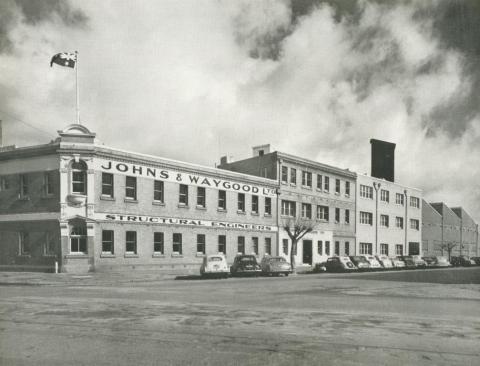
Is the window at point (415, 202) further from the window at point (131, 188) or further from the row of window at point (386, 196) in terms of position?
the window at point (131, 188)

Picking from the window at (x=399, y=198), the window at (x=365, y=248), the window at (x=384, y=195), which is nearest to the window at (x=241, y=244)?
the window at (x=365, y=248)

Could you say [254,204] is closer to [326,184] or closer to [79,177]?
[326,184]

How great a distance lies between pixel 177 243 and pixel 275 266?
749 centimetres

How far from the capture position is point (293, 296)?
55.7 feet

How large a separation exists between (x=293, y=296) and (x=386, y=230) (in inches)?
1756

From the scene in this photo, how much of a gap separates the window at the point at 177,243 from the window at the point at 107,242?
16.9ft

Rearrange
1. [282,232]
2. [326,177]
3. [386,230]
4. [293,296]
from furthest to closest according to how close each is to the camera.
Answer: [386,230], [326,177], [282,232], [293,296]

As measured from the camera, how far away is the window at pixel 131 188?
106 feet

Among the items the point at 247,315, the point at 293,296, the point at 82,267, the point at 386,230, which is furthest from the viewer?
the point at 386,230

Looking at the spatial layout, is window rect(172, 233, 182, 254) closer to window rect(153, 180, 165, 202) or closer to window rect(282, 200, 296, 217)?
window rect(153, 180, 165, 202)

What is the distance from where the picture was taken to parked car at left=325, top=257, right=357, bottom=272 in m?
39.2

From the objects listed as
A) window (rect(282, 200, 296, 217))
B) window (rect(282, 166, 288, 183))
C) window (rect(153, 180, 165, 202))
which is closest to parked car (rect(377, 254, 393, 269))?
window (rect(282, 200, 296, 217))

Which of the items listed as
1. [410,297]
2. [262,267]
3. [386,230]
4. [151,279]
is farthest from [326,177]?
[410,297]

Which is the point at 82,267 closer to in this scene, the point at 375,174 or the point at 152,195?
the point at 152,195
